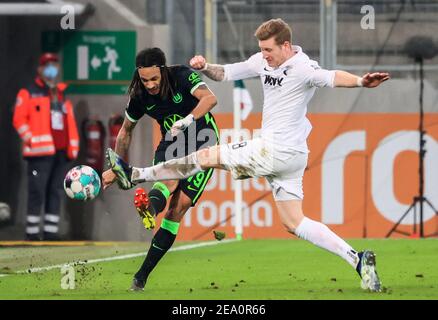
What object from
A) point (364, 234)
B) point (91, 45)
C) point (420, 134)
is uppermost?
point (91, 45)

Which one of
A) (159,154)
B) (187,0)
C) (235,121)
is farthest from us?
(187,0)

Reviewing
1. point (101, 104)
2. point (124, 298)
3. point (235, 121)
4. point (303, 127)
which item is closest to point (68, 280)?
point (124, 298)

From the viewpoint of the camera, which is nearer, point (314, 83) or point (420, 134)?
point (314, 83)

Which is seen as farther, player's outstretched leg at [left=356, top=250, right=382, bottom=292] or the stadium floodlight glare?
the stadium floodlight glare

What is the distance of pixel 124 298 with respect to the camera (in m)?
9.57

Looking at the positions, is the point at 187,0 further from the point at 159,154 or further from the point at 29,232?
the point at 159,154

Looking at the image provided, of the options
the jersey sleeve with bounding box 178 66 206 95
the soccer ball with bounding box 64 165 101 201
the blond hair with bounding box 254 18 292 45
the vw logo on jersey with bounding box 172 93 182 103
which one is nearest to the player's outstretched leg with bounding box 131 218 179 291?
the soccer ball with bounding box 64 165 101 201

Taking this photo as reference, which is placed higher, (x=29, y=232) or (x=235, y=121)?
(x=235, y=121)

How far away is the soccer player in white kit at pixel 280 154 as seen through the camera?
9.65m

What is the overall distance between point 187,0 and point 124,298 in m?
8.86

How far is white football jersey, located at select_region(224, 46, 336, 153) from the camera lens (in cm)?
966

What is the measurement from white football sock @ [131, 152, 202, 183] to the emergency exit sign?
27.3 feet

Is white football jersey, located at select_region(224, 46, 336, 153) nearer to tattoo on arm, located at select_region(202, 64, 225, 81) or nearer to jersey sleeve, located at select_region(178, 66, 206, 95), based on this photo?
tattoo on arm, located at select_region(202, 64, 225, 81)

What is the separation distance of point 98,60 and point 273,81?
28.4 feet
